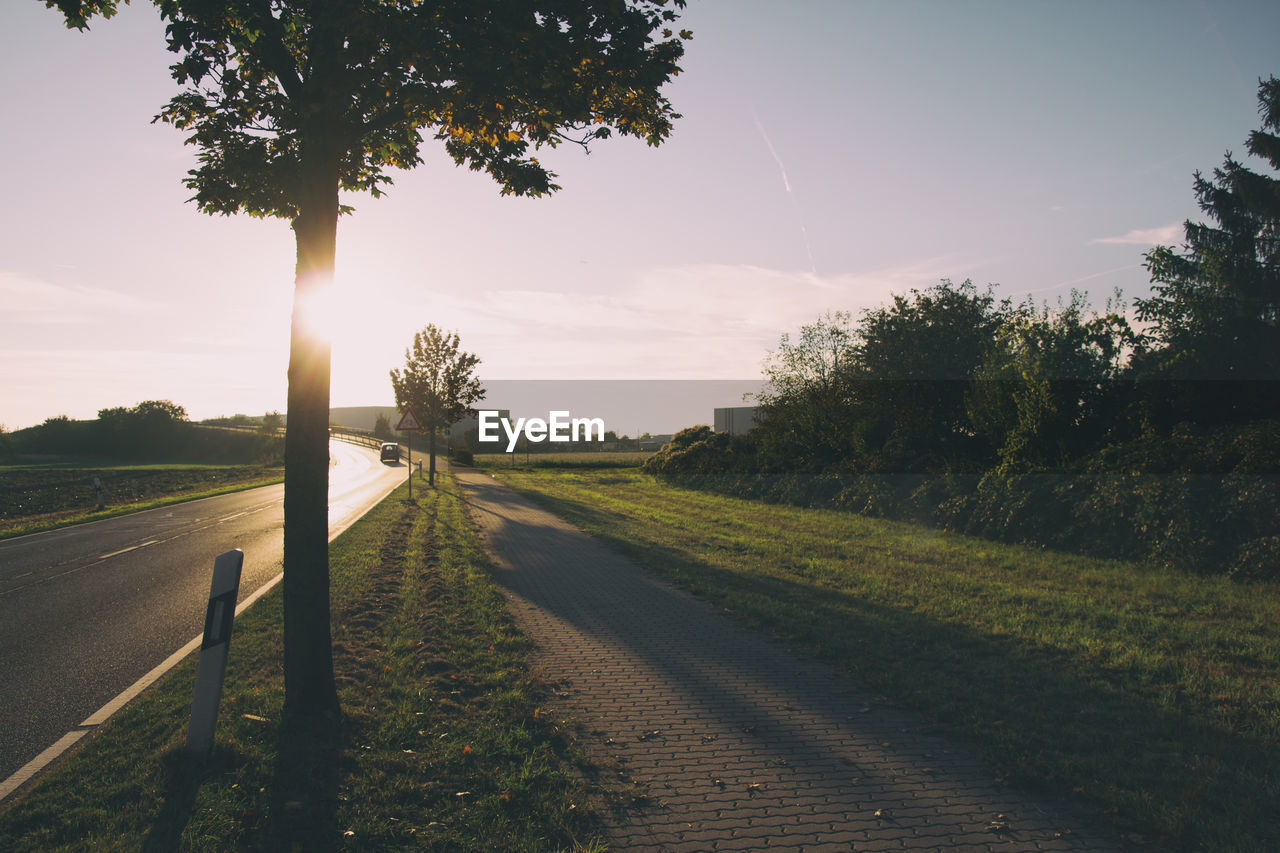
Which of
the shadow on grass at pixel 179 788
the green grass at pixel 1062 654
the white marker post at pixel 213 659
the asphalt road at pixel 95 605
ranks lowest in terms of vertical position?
the asphalt road at pixel 95 605

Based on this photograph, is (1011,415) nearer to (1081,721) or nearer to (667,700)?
(1081,721)

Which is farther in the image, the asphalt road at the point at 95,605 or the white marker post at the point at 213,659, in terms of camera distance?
the asphalt road at the point at 95,605

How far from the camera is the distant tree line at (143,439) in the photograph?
66.5 m

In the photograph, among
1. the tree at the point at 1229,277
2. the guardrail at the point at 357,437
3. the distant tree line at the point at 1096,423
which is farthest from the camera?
the guardrail at the point at 357,437

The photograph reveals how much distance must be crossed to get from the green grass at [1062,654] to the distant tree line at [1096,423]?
43.0 inches

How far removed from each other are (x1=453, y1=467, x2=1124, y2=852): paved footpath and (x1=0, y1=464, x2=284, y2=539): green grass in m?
16.7

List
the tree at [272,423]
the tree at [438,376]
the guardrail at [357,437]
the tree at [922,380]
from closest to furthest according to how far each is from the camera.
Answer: the tree at [922,380] < the tree at [438,376] < the tree at [272,423] < the guardrail at [357,437]

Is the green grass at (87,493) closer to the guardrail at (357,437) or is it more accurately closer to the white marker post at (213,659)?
the white marker post at (213,659)

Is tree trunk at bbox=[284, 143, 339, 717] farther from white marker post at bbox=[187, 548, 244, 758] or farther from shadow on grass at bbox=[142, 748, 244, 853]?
shadow on grass at bbox=[142, 748, 244, 853]

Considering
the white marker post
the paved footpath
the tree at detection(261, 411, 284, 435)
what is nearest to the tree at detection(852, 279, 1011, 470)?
the paved footpath

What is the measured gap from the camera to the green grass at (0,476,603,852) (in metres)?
3.36

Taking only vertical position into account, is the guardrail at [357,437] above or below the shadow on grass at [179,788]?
above

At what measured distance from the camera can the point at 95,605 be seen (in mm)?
8445

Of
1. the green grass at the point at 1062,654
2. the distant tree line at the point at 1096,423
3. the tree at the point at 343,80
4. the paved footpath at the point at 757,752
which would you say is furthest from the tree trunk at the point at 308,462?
the distant tree line at the point at 1096,423
